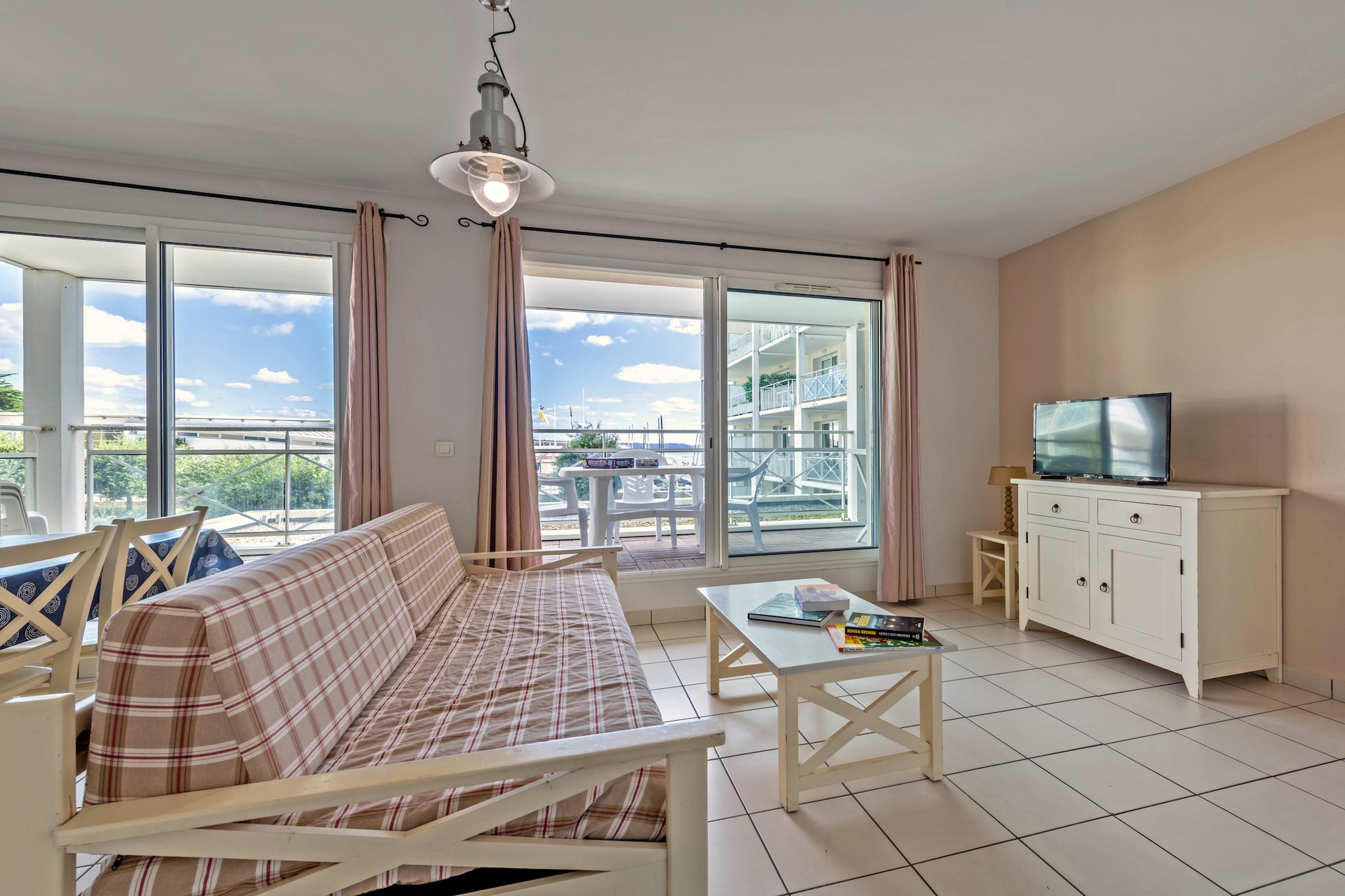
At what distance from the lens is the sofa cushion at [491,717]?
35.3 inches

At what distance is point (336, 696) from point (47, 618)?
108 centimetres

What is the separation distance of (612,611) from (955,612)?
2.53m

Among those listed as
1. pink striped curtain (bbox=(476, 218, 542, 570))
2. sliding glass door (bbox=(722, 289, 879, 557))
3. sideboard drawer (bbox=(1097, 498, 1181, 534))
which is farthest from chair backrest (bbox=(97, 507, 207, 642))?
sideboard drawer (bbox=(1097, 498, 1181, 534))

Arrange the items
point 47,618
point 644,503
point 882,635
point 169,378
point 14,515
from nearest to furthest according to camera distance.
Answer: point 47,618
point 882,635
point 14,515
point 169,378
point 644,503

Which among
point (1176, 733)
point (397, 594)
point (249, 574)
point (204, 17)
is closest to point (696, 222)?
point (204, 17)

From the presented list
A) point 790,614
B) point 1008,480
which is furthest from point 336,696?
point 1008,480

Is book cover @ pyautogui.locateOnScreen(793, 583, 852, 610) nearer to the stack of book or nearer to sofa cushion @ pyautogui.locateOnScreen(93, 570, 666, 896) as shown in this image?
the stack of book

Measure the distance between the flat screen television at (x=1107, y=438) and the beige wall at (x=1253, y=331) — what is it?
24 centimetres

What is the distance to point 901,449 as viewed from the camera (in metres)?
3.64

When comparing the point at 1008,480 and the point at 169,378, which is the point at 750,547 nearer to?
the point at 1008,480

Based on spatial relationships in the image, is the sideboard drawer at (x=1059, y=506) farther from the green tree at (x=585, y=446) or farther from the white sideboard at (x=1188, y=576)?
the green tree at (x=585, y=446)

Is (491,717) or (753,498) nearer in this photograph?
(491,717)

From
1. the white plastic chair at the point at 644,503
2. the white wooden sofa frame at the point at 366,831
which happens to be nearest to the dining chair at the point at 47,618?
the white wooden sofa frame at the point at 366,831

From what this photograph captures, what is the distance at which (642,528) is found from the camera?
581cm
